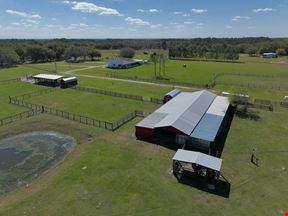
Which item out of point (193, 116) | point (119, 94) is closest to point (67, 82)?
point (119, 94)

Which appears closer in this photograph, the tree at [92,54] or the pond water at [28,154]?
the pond water at [28,154]

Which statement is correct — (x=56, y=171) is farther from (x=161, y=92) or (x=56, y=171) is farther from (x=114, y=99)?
(x=161, y=92)

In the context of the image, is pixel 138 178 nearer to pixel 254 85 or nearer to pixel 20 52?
pixel 254 85

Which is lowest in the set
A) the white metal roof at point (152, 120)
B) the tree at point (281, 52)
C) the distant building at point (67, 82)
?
the white metal roof at point (152, 120)

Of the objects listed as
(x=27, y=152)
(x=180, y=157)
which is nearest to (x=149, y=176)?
(x=180, y=157)

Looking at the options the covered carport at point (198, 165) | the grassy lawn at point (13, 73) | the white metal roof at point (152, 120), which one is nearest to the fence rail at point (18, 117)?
the white metal roof at point (152, 120)

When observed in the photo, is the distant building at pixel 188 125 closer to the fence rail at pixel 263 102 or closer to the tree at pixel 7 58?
the fence rail at pixel 263 102
